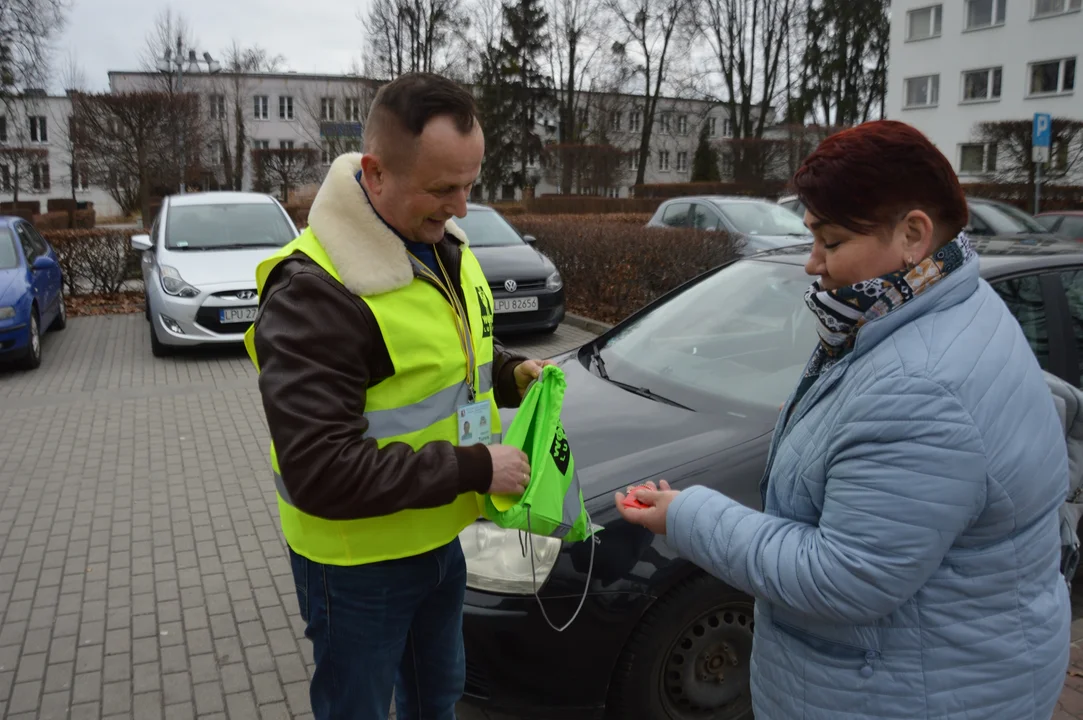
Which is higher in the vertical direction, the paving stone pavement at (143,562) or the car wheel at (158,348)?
the car wheel at (158,348)

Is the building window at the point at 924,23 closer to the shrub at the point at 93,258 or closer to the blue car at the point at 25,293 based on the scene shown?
the shrub at the point at 93,258

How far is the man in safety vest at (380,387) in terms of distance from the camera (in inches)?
64.9

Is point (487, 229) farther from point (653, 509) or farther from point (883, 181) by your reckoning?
point (883, 181)

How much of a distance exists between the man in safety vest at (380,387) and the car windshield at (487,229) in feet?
27.8

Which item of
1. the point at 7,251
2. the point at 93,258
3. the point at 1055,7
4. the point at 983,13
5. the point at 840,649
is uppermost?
the point at 983,13

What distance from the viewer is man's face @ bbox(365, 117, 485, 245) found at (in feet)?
5.67

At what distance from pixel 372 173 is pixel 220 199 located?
9.79 meters

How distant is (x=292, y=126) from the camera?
65938mm

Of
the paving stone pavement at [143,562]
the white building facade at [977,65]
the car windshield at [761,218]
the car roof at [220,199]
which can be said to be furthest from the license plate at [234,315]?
the white building facade at [977,65]

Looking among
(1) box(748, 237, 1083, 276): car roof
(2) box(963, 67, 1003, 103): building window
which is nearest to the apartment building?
(2) box(963, 67, 1003, 103): building window

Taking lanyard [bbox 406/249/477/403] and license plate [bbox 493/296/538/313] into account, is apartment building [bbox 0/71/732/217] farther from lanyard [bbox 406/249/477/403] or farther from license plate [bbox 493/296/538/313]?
lanyard [bbox 406/249/477/403]

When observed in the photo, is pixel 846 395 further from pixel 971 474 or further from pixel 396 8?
pixel 396 8

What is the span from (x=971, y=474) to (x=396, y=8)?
1557 inches

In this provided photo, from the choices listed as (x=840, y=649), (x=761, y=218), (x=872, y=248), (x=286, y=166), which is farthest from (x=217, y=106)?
(x=840, y=649)
